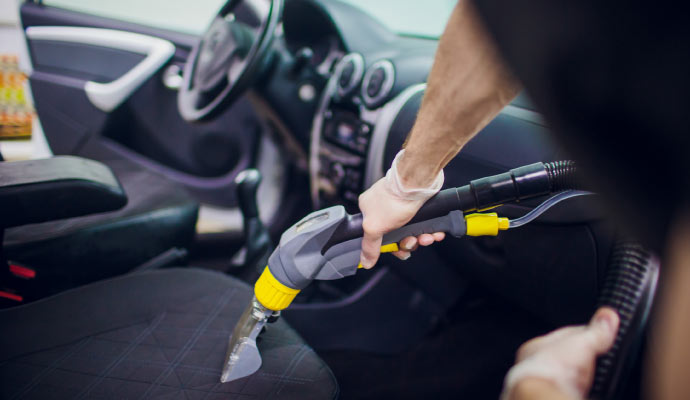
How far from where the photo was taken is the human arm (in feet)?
1.38

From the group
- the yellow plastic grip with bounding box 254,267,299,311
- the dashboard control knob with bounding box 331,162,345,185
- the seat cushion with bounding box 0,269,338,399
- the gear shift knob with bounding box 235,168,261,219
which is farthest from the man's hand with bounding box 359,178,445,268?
the gear shift knob with bounding box 235,168,261,219

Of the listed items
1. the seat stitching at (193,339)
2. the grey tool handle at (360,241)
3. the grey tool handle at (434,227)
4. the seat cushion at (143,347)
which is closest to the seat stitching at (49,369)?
the seat cushion at (143,347)

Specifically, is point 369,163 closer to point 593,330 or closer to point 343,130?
point 343,130

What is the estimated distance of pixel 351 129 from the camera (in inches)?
45.9

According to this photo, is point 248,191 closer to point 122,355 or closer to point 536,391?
point 122,355

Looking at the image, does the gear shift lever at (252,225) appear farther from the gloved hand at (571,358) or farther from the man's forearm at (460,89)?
the gloved hand at (571,358)

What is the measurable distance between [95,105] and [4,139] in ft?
3.11

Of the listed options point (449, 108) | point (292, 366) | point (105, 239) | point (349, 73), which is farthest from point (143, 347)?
point (349, 73)

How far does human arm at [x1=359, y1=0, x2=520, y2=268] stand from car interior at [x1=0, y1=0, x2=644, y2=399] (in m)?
0.16

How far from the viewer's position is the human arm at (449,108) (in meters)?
0.42

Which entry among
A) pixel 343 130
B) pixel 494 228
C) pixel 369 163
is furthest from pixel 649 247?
pixel 343 130

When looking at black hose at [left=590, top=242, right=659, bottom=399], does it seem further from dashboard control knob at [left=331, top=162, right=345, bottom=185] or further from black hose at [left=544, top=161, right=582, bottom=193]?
dashboard control knob at [left=331, top=162, right=345, bottom=185]

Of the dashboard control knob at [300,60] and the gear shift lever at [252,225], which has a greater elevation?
the dashboard control knob at [300,60]

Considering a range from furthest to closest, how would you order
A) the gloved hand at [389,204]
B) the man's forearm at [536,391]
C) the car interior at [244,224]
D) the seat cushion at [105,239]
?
the seat cushion at [105,239] < the car interior at [244,224] < the gloved hand at [389,204] < the man's forearm at [536,391]
